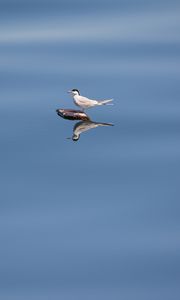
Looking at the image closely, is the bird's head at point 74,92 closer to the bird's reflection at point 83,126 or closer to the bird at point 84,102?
the bird at point 84,102

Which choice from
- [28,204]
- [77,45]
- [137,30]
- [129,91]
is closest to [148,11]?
[137,30]

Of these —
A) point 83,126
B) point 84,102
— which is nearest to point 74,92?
point 84,102

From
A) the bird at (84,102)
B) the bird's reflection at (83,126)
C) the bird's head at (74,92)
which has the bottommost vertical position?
the bird's reflection at (83,126)

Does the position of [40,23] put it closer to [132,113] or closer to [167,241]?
[132,113]

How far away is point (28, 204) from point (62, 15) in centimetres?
454

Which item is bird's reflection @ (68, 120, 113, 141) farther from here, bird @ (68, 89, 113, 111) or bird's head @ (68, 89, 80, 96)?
bird's head @ (68, 89, 80, 96)

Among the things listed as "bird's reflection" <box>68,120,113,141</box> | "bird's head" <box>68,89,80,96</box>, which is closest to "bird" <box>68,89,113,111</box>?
"bird's head" <box>68,89,80,96</box>

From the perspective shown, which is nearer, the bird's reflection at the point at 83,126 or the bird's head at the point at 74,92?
the bird's reflection at the point at 83,126

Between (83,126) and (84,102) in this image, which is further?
(84,102)

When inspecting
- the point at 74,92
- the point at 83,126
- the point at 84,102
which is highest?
the point at 74,92

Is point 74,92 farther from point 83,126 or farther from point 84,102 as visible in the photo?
point 83,126

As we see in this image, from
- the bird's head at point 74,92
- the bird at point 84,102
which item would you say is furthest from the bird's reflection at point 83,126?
the bird's head at point 74,92

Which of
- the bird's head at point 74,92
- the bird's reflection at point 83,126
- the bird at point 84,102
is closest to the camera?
the bird's reflection at point 83,126

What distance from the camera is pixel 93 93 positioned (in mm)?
8523
